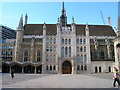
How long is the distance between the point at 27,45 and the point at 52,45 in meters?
10.1

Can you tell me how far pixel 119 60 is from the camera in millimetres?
43000

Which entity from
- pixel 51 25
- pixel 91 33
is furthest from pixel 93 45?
pixel 51 25

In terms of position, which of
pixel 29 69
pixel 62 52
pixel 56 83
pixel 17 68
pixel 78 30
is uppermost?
pixel 78 30

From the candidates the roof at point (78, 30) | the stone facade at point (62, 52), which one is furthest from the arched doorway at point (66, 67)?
the roof at point (78, 30)

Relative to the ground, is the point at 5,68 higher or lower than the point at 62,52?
lower

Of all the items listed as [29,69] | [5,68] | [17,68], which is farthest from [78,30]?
[5,68]

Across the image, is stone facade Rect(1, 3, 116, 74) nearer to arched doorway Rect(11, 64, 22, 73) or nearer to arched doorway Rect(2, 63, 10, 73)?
arched doorway Rect(11, 64, 22, 73)

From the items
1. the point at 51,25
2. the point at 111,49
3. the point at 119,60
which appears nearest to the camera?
the point at 119,60

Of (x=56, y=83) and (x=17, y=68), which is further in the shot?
(x=17, y=68)

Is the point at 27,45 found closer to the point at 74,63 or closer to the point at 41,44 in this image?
the point at 41,44

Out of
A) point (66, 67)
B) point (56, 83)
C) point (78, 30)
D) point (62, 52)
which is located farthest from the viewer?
point (78, 30)

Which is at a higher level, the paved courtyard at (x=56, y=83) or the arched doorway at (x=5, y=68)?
the paved courtyard at (x=56, y=83)

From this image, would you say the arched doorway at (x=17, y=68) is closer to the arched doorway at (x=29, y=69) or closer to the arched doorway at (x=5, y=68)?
the arched doorway at (x=29, y=69)

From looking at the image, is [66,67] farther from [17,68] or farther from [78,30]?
[17,68]
